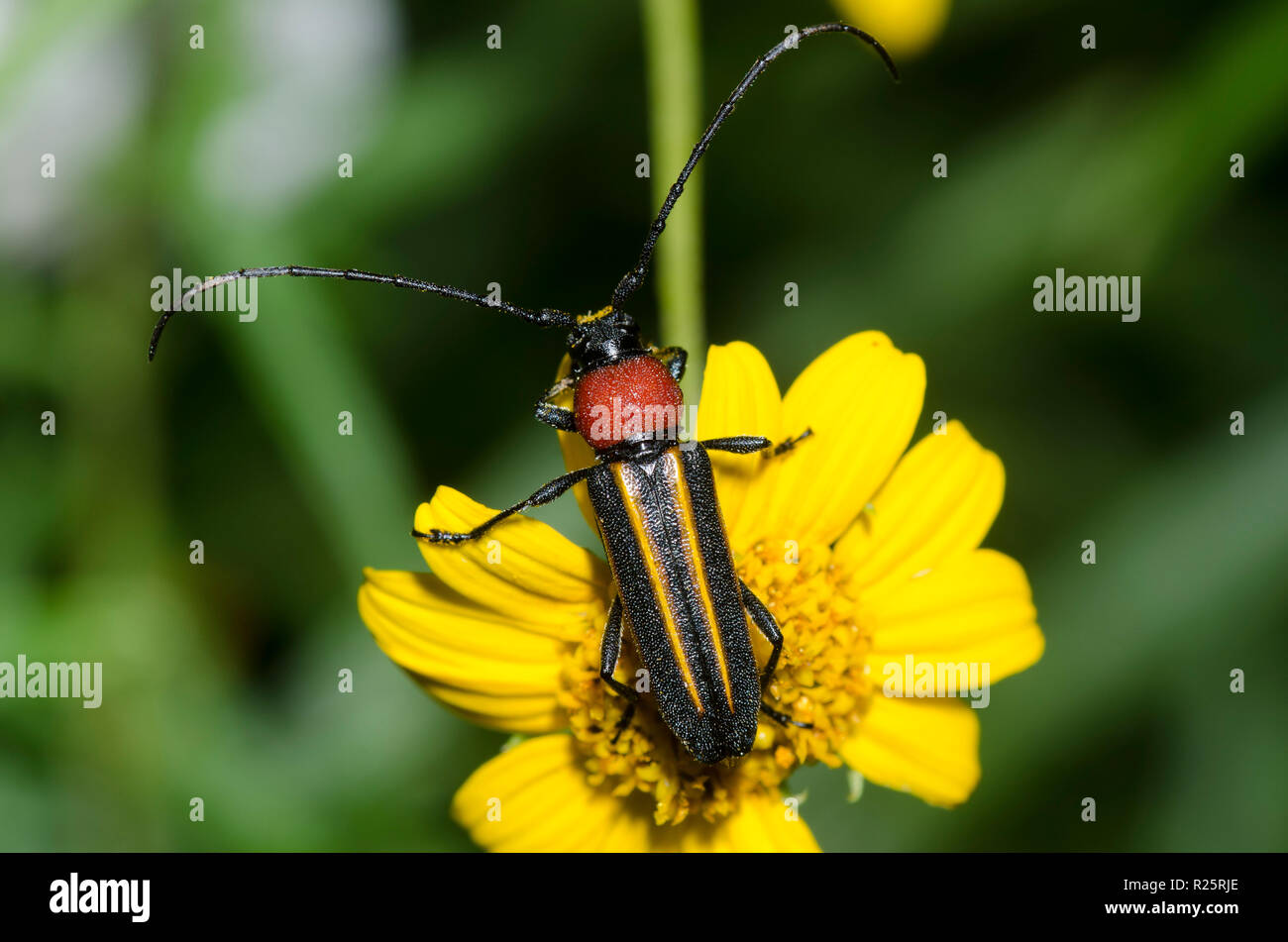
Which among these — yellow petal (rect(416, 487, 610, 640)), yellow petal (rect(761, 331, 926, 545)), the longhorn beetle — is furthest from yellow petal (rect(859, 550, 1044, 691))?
yellow petal (rect(416, 487, 610, 640))

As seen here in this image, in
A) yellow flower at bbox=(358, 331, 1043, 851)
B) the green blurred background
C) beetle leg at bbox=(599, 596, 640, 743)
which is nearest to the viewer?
beetle leg at bbox=(599, 596, 640, 743)

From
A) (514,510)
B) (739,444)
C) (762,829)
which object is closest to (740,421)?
(739,444)

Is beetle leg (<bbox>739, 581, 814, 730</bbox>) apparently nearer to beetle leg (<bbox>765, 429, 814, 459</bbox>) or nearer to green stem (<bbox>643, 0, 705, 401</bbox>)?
beetle leg (<bbox>765, 429, 814, 459</bbox>)

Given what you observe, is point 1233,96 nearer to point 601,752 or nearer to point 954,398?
point 954,398

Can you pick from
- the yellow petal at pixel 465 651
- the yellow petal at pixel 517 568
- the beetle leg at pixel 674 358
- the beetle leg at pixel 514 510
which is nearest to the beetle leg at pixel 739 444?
the beetle leg at pixel 674 358

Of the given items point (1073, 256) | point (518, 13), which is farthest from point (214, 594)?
point (1073, 256)

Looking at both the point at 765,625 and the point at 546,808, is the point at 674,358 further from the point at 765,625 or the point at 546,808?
the point at 546,808
